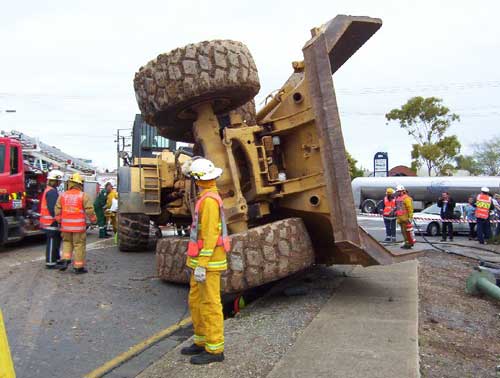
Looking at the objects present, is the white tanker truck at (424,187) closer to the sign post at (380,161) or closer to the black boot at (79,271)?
the sign post at (380,161)

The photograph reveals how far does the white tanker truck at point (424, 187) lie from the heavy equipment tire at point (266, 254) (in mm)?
24077

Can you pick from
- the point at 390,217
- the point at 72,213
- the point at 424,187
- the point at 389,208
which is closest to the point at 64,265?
the point at 72,213

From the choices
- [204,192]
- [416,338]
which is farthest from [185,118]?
[416,338]

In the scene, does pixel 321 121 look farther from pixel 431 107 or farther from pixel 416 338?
pixel 431 107

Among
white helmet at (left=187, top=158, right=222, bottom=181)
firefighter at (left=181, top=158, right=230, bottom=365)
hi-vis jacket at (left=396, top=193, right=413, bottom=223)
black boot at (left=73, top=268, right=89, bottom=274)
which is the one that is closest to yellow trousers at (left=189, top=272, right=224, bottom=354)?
firefighter at (left=181, top=158, right=230, bottom=365)

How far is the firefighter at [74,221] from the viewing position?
8.60m

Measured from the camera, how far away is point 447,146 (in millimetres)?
42750

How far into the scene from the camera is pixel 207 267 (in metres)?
4.46

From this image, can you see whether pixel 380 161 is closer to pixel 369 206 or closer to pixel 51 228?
pixel 369 206

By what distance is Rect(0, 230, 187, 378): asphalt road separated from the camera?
4.64 meters

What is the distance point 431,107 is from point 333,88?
39.3 m

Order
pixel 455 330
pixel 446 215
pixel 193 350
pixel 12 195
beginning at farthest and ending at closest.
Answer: pixel 446 215 < pixel 12 195 < pixel 455 330 < pixel 193 350

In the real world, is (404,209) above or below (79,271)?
above

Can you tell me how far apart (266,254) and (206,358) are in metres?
1.70
